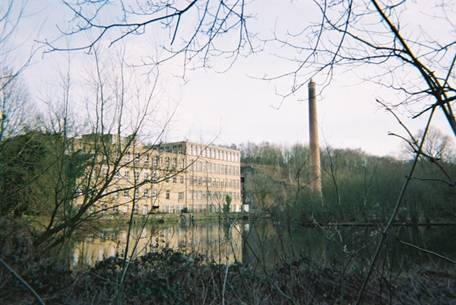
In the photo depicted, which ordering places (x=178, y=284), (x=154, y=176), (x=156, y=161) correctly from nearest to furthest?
(x=178, y=284) < (x=154, y=176) < (x=156, y=161)

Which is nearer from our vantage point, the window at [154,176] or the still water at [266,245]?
the still water at [266,245]

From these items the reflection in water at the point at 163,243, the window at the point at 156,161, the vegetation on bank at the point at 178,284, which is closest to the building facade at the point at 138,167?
the window at the point at 156,161

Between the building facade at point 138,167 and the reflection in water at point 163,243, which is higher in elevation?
the building facade at point 138,167

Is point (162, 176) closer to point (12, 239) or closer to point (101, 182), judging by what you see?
point (101, 182)

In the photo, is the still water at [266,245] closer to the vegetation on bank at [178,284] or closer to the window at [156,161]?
the vegetation on bank at [178,284]

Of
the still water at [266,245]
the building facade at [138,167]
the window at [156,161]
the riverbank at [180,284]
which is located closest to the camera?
the still water at [266,245]

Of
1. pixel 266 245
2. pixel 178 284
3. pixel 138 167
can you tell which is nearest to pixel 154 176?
pixel 138 167

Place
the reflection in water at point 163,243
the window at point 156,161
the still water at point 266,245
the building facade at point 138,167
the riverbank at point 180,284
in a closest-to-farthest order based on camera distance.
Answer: the still water at point 266,245 → the reflection in water at point 163,243 → the riverbank at point 180,284 → the building facade at point 138,167 → the window at point 156,161

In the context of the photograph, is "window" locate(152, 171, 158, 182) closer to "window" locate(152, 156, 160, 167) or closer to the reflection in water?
"window" locate(152, 156, 160, 167)

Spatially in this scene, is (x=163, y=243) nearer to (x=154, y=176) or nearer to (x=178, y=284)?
(x=154, y=176)

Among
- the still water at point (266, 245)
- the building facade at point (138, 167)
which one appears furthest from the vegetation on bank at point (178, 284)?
the building facade at point (138, 167)

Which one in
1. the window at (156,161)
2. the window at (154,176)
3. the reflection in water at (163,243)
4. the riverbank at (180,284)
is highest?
the window at (156,161)

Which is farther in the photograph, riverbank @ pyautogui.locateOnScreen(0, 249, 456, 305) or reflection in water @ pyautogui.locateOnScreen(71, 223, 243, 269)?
riverbank @ pyautogui.locateOnScreen(0, 249, 456, 305)

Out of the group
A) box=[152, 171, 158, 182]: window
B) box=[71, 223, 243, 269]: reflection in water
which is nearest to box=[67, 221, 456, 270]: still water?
box=[71, 223, 243, 269]: reflection in water
